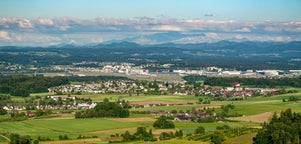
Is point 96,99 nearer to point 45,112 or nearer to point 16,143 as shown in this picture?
point 45,112

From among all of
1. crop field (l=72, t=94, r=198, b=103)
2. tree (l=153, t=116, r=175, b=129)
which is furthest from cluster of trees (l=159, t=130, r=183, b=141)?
crop field (l=72, t=94, r=198, b=103)

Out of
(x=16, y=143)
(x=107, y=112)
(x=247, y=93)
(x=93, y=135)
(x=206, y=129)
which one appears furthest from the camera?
(x=247, y=93)

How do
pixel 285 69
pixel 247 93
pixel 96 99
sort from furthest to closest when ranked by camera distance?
1. pixel 285 69
2. pixel 247 93
3. pixel 96 99

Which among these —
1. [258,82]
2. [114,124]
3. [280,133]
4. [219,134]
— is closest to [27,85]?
[114,124]

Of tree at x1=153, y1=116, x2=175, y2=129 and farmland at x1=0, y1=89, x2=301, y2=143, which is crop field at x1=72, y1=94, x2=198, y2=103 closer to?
farmland at x1=0, y1=89, x2=301, y2=143

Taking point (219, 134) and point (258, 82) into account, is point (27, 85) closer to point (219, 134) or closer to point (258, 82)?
point (258, 82)

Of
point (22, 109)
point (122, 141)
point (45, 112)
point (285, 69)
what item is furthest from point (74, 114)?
point (285, 69)
